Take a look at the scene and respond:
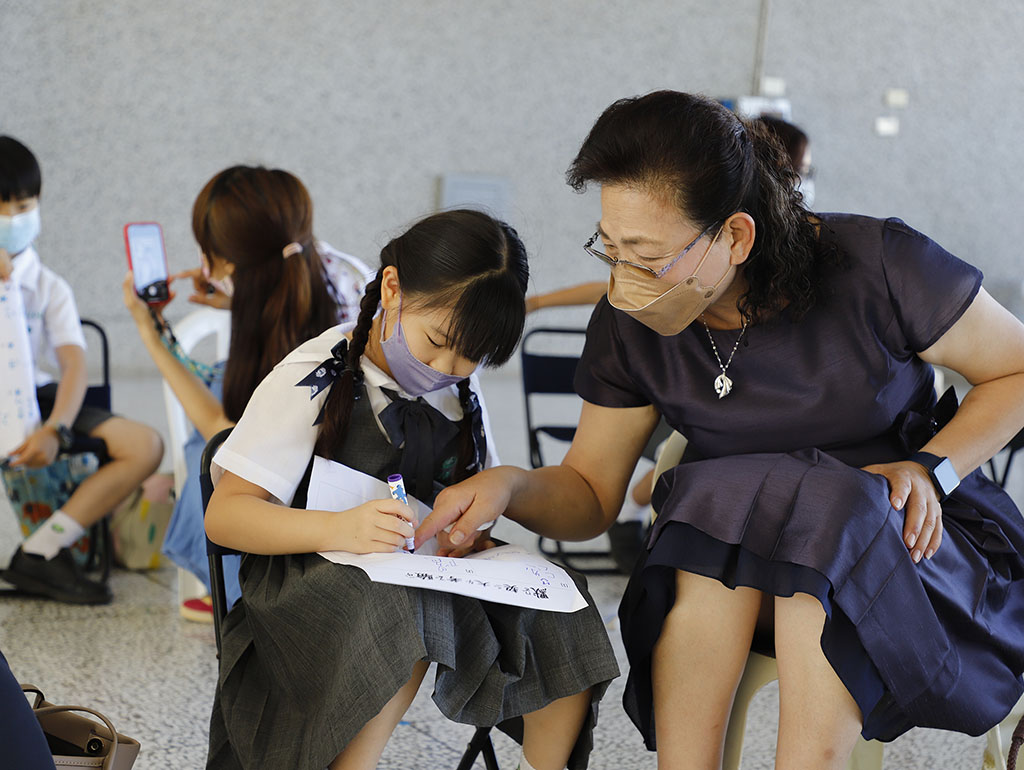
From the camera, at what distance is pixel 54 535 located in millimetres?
2607

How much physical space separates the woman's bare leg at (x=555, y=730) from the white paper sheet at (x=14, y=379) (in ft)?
5.78

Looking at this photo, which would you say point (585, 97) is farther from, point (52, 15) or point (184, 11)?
point (52, 15)

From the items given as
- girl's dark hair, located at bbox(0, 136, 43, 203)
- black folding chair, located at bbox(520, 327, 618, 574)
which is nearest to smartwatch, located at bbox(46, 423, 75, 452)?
girl's dark hair, located at bbox(0, 136, 43, 203)

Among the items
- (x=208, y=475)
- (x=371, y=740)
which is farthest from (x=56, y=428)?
(x=371, y=740)

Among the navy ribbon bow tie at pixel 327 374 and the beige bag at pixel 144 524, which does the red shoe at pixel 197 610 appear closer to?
the beige bag at pixel 144 524

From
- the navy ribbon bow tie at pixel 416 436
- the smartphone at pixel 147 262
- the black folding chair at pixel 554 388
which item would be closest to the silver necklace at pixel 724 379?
the navy ribbon bow tie at pixel 416 436

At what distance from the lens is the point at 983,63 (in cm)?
600

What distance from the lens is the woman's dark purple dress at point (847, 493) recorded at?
3.90ft

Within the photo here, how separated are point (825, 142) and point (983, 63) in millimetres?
1016

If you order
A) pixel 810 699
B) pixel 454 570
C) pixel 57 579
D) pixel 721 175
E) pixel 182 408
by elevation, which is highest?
pixel 721 175

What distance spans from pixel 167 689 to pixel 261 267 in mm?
877

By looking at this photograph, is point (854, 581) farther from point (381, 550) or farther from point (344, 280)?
point (344, 280)

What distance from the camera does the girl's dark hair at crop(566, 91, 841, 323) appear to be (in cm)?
129

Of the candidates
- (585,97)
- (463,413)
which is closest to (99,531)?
(463,413)
